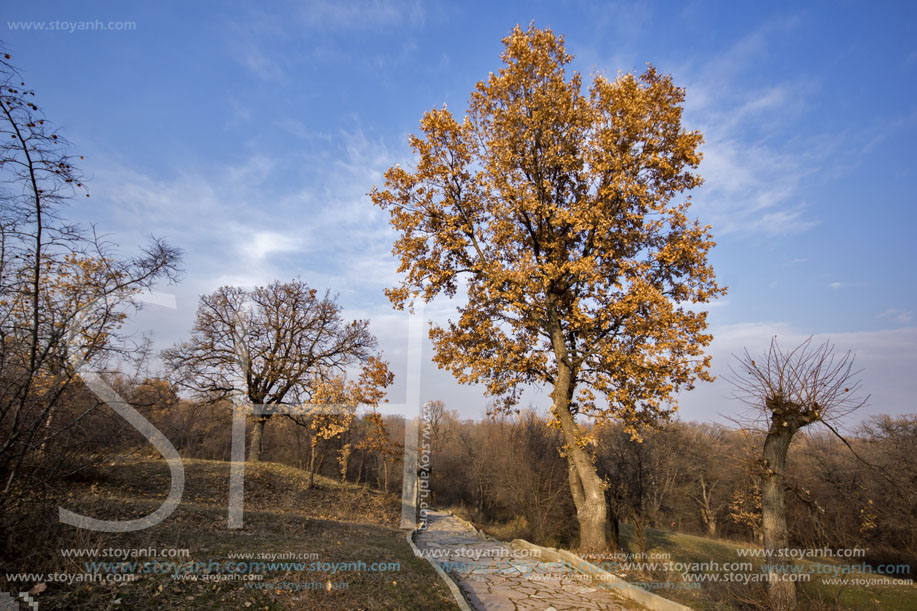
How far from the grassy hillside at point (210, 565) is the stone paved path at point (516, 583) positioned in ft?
2.30

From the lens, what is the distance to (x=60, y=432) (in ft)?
14.4

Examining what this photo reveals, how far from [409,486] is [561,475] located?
24.3 ft

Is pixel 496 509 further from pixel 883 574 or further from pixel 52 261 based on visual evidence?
pixel 52 261

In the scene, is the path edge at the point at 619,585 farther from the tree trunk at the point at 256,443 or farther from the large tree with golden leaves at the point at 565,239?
the tree trunk at the point at 256,443

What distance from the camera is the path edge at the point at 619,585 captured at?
598cm

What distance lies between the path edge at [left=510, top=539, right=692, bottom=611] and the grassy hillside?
2885 millimetres

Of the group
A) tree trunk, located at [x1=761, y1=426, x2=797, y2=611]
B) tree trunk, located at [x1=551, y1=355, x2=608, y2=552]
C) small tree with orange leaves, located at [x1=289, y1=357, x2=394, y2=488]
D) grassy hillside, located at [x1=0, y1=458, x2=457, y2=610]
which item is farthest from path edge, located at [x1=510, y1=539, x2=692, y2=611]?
small tree with orange leaves, located at [x1=289, y1=357, x2=394, y2=488]

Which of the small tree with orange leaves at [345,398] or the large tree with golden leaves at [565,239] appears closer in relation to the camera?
the large tree with golden leaves at [565,239]

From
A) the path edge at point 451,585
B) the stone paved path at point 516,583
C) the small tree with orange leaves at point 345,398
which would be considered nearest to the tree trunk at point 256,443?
the small tree with orange leaves at point 345,398

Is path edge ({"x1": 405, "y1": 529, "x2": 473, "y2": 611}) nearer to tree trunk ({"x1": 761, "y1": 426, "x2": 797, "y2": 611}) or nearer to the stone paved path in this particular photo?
the stone paved path

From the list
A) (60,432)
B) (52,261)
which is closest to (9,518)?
(60,432)

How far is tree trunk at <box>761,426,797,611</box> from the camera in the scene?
640 cm

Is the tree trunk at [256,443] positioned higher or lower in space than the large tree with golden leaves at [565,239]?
lower

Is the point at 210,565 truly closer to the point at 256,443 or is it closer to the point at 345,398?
the point at 345,398
